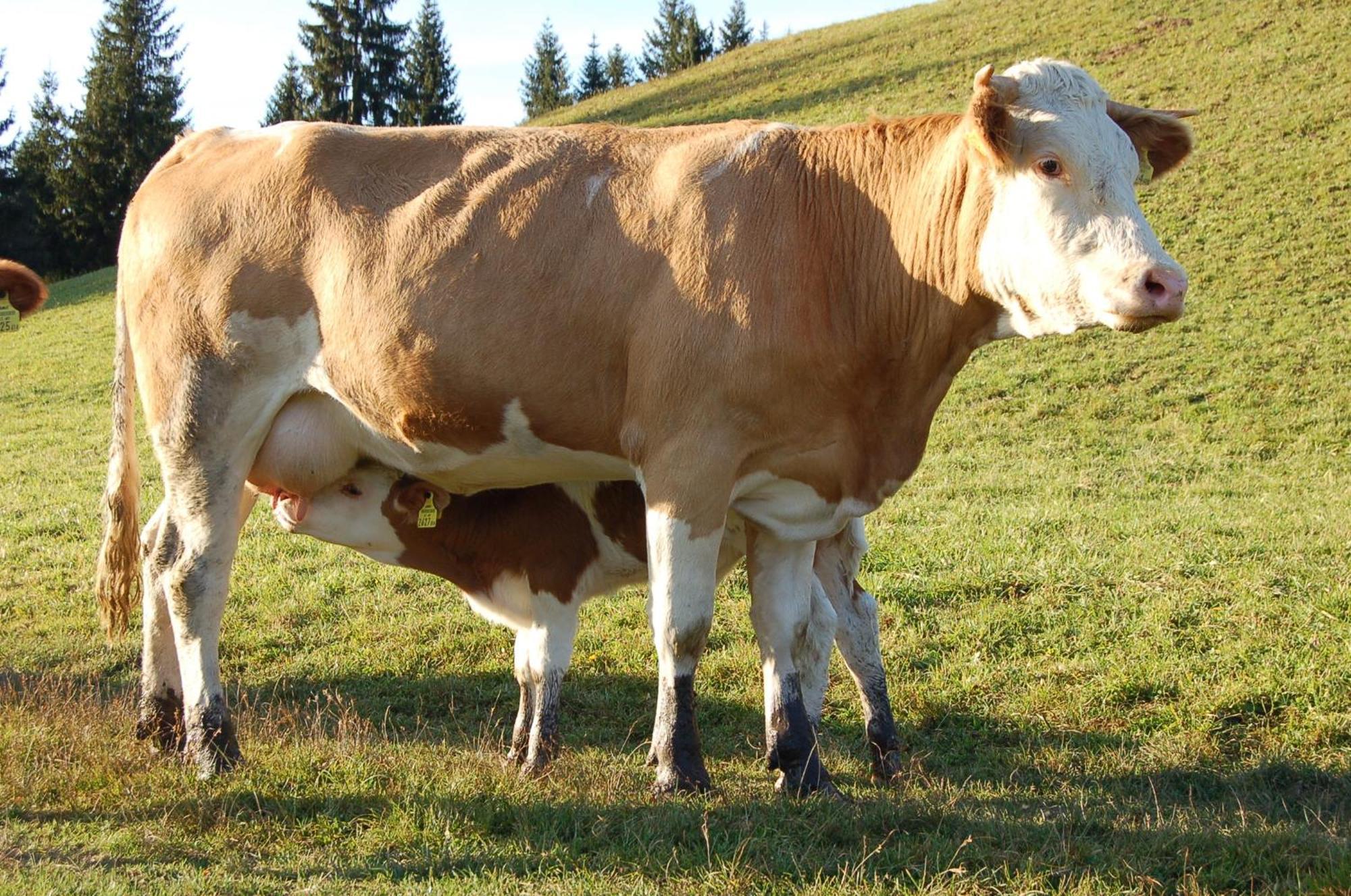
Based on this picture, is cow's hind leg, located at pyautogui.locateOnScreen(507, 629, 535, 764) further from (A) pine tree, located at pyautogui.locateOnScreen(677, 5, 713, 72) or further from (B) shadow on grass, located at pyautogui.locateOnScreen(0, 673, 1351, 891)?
(A) pine tree, located at pyautogui.locateOnScreen(677, 5, 713, 72)

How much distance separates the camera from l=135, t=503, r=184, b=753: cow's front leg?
7160 mm

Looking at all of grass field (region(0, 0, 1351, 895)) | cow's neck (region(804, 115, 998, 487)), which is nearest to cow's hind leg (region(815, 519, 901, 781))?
grass field (region(0, 0, 1351, 895))

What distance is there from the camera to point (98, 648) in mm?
9367

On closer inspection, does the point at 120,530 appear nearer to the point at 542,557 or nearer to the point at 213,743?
the point at 213,743

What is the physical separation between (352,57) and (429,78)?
32.9 ft

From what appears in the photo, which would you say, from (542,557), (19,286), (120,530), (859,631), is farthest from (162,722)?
(859,631)

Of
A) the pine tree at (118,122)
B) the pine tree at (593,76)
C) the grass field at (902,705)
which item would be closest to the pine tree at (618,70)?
the pine tree at (593,76)

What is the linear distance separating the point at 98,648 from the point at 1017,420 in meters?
12.2

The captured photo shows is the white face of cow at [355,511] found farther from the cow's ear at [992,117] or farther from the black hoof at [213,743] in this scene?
the cow's ear at [992,117]

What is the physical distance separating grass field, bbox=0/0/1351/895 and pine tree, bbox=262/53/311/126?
4836 cm

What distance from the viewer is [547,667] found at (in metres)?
7.37

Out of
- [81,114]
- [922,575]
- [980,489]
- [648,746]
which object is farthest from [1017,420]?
[81,114]

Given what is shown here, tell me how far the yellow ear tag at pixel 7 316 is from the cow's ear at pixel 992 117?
16.3 feet

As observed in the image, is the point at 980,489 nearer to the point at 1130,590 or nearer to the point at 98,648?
the point at 1130,590
